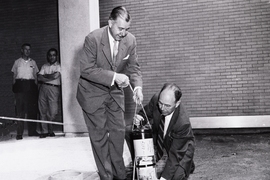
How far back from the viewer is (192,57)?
356 inches

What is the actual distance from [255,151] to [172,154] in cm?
267

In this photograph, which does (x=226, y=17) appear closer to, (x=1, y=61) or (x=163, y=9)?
(x=163, y=9)

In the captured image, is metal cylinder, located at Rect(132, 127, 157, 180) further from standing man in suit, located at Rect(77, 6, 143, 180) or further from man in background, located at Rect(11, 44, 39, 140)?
man in background, located at Rect(11, 44, 39, 140)

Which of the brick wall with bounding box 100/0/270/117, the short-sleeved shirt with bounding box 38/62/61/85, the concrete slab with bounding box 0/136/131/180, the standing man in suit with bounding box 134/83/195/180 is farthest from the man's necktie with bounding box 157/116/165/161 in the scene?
the brick wall with bounding box 100/0/270/117

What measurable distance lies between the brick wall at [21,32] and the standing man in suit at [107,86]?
254 inches

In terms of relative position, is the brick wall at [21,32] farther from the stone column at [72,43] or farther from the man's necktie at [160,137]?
the man's necktie at [160,137]

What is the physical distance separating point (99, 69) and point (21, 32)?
7377 mm

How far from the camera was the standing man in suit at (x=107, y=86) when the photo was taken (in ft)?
10.7

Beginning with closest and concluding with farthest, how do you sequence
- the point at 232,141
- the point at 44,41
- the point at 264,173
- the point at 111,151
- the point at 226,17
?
the point at 111,151 → the point at 264,173 → the point at 232,141 → the point at 226,17 → the point at 44,41

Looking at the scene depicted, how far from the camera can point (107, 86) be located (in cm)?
353

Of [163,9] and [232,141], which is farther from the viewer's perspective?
[163,9]

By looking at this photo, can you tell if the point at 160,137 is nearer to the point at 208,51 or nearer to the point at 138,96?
the point at 138,96

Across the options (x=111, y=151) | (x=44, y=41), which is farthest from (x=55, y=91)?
(x=111, y=151)

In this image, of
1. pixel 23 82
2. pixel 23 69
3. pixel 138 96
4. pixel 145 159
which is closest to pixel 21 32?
pixel 23 69
